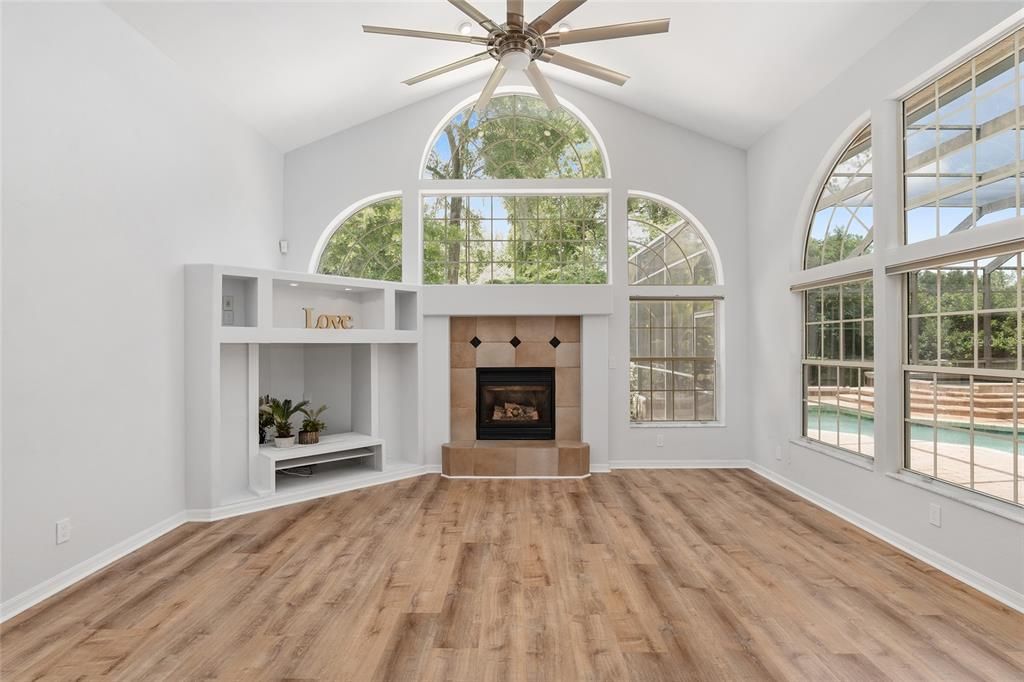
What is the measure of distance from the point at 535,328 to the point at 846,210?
3.19m

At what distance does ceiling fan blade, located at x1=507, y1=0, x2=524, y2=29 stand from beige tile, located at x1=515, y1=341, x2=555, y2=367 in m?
3.63

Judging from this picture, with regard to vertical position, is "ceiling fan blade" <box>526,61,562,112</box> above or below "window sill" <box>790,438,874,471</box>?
above

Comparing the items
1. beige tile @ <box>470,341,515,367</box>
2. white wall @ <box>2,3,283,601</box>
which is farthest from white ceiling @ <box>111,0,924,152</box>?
beige tile @ <box>470,341,515,367</box>

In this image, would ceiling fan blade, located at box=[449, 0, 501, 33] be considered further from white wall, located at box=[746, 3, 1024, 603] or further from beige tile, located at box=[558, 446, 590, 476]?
beige tile, located at box=[558, 446, 590, 476]

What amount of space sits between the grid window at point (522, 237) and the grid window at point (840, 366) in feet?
7.66

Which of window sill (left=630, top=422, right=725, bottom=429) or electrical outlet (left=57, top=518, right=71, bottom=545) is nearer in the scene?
electrical outlet (left=57, top=518, right=71, bottom=545)

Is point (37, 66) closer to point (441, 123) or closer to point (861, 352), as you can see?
point (441, 123)

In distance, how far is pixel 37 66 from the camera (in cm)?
296

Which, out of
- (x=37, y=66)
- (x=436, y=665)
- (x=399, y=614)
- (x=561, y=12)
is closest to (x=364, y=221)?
(x=37, y=66)

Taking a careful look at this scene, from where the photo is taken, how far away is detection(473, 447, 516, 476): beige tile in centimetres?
565

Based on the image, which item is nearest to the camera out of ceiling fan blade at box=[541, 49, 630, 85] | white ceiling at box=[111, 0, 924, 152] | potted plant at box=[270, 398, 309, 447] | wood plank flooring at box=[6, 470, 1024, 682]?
wood plank flooring at box=[6, 470, 1024, 682]

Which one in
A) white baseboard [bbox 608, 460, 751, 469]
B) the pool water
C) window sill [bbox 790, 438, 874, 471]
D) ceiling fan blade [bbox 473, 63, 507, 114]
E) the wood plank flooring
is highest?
ceiling fan blade [bbox 473, 63, 507, 114]

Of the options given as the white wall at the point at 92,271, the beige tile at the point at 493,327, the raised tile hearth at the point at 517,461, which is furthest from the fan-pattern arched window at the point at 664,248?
the white wall at the point at 92,271

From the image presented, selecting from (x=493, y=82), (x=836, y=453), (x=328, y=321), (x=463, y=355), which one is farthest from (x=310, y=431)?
(x=836, y=453)
